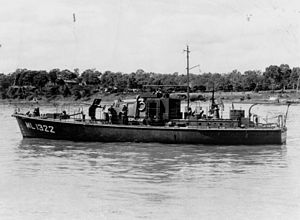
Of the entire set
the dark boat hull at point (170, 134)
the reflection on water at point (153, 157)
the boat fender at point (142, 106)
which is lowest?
the reflection on water at point (153, 157)

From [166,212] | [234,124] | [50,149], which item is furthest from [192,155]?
[166,212]

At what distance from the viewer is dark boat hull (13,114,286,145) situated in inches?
1180

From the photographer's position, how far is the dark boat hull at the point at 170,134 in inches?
1180

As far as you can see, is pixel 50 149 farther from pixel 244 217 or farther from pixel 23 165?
pixel 244 217

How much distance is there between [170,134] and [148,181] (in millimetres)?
11221

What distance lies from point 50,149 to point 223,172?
36.7 ft

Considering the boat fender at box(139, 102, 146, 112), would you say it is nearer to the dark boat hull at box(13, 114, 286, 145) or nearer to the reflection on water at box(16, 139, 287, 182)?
the dark boat hull at box(13, 114, 286, 145)

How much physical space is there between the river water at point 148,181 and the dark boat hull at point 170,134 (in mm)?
582

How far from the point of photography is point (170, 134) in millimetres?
30234

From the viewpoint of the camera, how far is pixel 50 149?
96.1 ft

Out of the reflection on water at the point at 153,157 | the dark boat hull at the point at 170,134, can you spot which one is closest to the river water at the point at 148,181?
the reflection on water at the point at 153,157

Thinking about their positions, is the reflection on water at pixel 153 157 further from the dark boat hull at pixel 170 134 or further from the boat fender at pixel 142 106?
the boat fender at pixel 142 106

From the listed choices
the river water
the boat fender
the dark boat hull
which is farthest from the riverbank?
the river water

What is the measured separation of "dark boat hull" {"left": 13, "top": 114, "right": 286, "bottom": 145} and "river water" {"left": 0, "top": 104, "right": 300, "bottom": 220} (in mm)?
582
